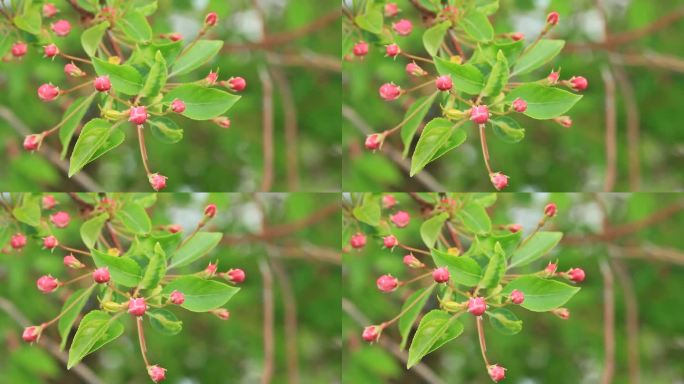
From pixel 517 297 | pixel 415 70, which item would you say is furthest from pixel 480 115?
pixel 517 297

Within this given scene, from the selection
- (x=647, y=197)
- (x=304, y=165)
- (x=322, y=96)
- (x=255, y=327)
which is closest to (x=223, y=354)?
(x=255, y=327)

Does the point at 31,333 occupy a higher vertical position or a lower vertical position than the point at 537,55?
lower

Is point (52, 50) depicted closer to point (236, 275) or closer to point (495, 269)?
point (236, 275)

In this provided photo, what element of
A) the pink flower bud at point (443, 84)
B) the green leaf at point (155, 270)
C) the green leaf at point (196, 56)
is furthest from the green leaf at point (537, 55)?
the green leaf at point (155, 270)

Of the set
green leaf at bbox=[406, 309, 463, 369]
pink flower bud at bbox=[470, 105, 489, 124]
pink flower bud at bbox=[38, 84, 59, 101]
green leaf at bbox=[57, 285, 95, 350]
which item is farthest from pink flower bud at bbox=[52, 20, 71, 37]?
green leaf at bbox=[406, 309, 463, 369]

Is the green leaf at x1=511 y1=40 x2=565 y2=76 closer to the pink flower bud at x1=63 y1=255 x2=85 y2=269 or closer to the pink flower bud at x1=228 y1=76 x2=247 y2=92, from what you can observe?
the pink flower bud at x1=228 y1=76 x2=247 y2=92

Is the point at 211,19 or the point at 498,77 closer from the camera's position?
the point at 498,77

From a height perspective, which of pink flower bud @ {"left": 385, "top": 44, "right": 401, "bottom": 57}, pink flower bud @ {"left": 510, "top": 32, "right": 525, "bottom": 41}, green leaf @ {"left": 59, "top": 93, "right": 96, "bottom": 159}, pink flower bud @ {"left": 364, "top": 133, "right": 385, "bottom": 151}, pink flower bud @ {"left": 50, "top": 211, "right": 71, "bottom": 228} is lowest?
pink flower bud @ {"left": 50, "top": 211, "right": 71, "bottom": 228}
